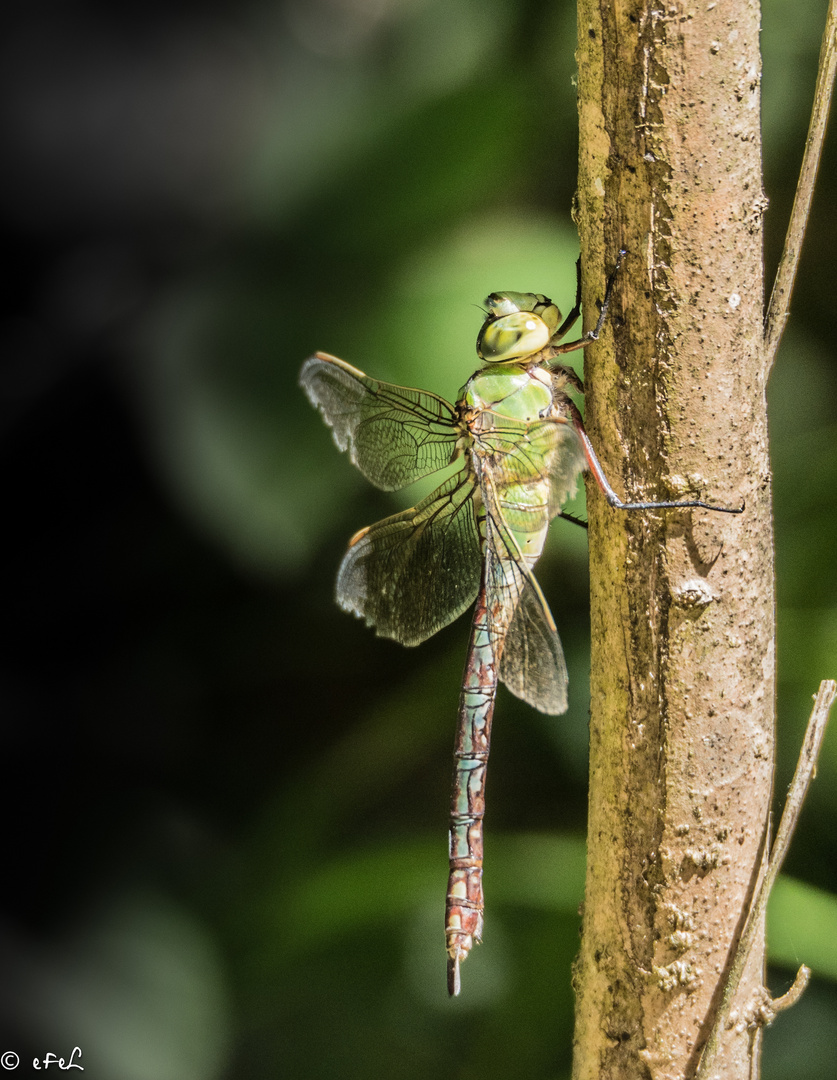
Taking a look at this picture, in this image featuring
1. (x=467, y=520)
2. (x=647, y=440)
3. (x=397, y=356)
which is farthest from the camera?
(x=397, y=356)

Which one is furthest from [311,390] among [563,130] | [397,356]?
[563,130]

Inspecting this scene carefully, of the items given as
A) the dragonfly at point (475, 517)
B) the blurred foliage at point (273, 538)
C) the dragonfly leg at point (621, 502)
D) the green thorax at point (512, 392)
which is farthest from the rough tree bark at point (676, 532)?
the blurred foliage at point (273, 538)

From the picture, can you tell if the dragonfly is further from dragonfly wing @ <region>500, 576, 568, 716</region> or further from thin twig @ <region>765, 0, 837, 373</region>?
thin twig @ <region>765, 0, 837, 373</region>

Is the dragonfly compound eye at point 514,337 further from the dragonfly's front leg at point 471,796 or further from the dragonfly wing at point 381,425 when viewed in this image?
the dragonfly's front leg at point 471,796

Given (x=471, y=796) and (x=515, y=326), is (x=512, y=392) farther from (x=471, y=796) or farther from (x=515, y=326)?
(x=471, y=796)

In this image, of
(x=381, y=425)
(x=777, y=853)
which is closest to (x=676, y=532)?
(x=777, y=853)

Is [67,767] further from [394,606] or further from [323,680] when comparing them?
[394,606]

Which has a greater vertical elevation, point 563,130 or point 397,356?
point 563,130

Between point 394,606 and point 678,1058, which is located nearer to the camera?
point 678,1058
